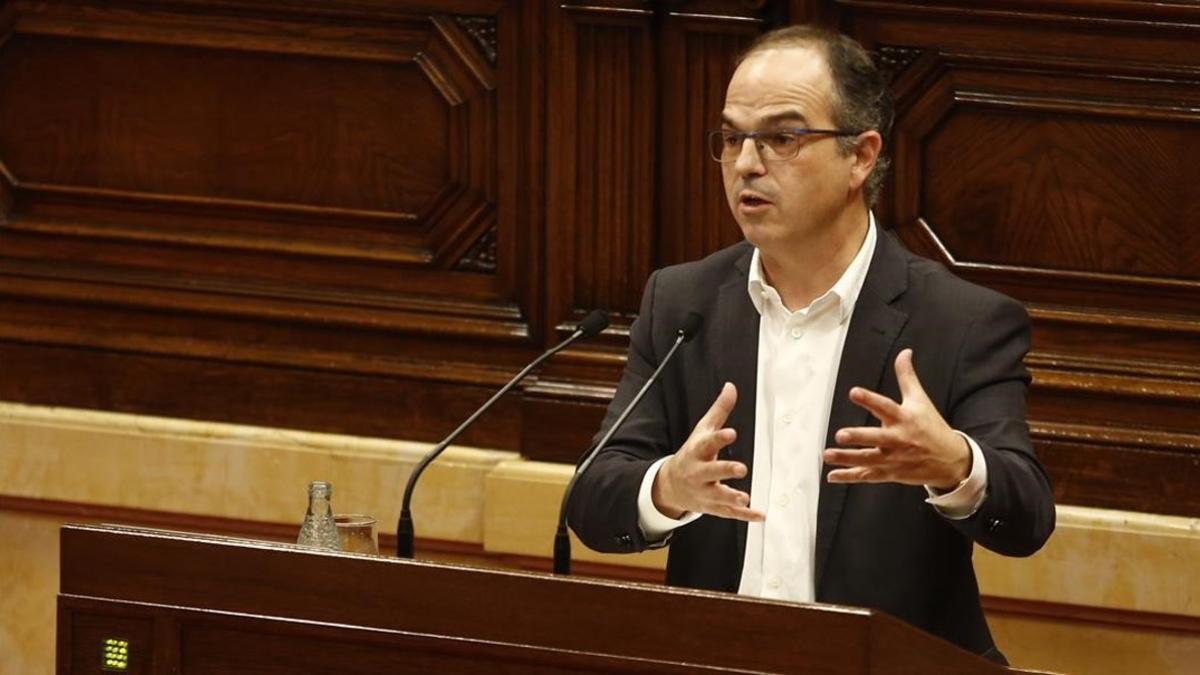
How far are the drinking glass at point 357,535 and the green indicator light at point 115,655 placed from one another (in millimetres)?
449

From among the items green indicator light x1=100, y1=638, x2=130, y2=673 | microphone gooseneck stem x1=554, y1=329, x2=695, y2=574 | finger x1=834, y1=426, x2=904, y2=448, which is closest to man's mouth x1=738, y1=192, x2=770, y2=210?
microphone gooseneck stem x1=554, y1=329, x2=695, y2=574

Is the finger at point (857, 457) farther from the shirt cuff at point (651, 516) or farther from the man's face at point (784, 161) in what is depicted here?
the man's face at point (784, 161)

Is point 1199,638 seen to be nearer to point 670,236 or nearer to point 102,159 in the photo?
point 670,236

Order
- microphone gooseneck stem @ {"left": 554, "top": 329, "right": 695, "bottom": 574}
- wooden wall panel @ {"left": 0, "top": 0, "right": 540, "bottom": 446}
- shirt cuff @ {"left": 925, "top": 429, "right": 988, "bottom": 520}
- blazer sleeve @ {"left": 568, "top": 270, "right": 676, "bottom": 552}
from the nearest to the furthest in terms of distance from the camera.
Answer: shirt cuff @ {"left": 925, "top": 429, "right": 988, "bottom": 520} → microphone gooseneck stem @ {"left": 554, "top": 329, "right": 695, "bottom": 574} → blazer sleeve @ {"left": 568, "top": 270, "right": 676, "bottom": 552} → wooden wall panel @ {"left": 0, "top": 0, "right": 540, "bottom": 446}

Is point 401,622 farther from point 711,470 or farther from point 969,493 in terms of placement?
point 969,493

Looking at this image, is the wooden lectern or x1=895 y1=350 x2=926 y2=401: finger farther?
x1=895 y1=350 x2=926 y2=401: finger

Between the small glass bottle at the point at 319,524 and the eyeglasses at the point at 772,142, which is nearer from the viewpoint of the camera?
the small glass bottle at the point at 319,524

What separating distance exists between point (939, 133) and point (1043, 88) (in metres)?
0.23

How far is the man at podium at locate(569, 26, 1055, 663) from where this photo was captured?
3.20 meters

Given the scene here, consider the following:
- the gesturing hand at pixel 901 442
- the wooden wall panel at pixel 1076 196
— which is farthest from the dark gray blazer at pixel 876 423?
the wooden wall panel at pixel 1076 196

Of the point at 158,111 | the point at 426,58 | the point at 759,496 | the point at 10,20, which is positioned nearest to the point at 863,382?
the point at 759,496

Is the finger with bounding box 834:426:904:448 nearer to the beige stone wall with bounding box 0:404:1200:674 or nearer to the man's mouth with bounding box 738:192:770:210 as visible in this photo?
the man's mouth with bounding box 738:192:770:210

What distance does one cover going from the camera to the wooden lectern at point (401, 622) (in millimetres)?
2498

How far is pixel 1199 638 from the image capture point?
4348mm
